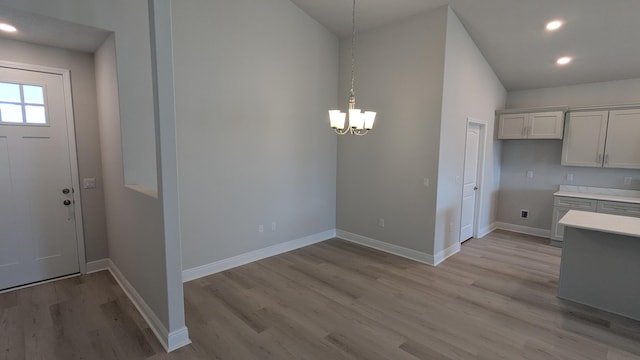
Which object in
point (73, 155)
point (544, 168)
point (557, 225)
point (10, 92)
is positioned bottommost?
point (557, 225)

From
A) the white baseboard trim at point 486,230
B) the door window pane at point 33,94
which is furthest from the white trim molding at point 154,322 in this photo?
the white baseboard trim at point 486,230

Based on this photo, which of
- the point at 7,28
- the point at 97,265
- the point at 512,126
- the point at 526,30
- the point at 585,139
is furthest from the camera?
the point at 512,126

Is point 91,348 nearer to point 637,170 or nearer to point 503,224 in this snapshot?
point 503,224

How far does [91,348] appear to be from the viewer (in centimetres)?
245

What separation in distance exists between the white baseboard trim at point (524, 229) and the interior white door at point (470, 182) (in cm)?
116

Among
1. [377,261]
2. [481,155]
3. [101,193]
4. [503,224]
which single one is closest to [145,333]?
[101,193]

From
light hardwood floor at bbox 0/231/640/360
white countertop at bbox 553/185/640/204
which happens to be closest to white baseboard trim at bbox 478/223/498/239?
white countertop at bbox 553/185/640/204

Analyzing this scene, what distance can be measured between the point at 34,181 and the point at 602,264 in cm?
618

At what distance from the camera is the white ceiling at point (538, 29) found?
3.57m

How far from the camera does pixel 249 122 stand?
161 inches

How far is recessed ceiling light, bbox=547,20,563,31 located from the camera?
12.4 ft

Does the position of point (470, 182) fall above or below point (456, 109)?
below

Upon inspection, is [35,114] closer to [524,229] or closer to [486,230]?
[486,230]

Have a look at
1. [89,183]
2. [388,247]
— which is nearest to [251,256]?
[388,247]
